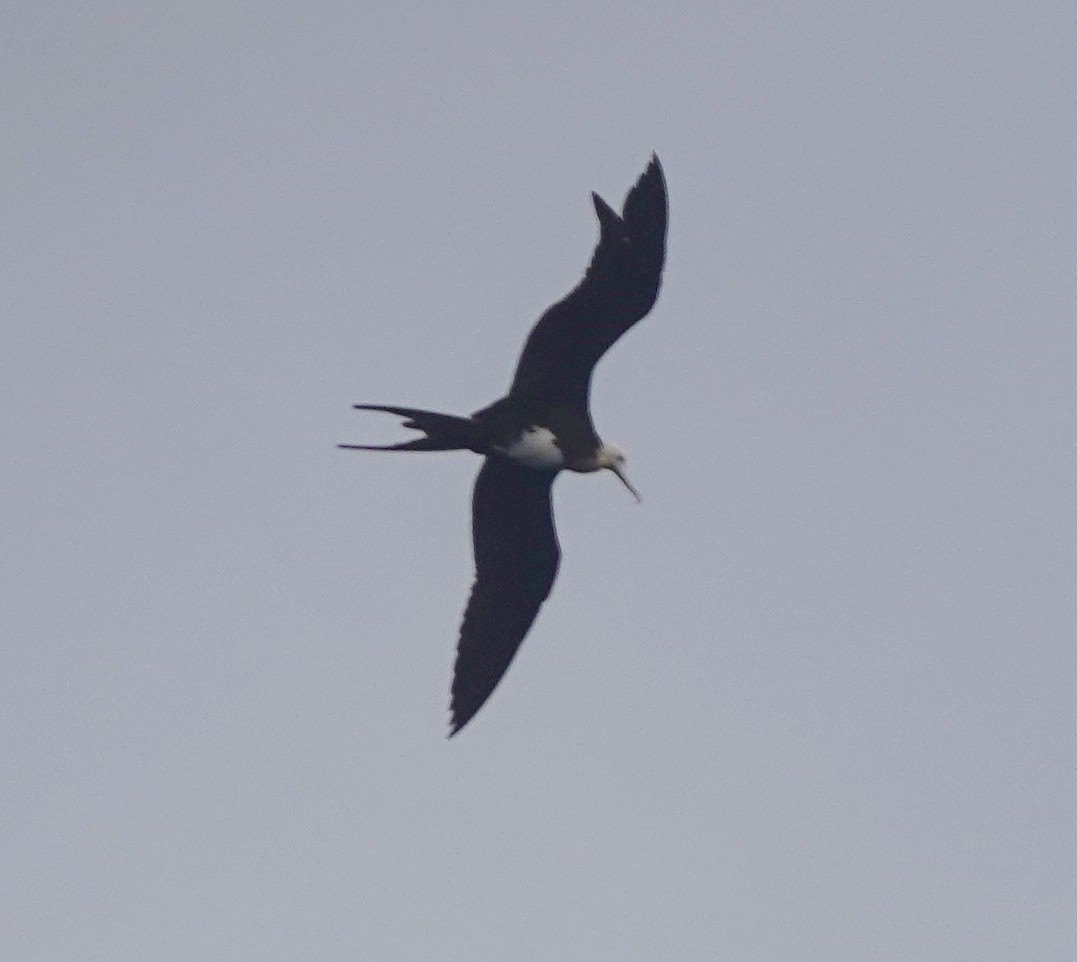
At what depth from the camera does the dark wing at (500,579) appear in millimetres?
14820

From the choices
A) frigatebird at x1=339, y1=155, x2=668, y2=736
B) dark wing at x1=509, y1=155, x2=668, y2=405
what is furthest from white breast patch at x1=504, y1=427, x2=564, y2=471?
dark wing at x1=509, y1=155, x2=668, y2=405

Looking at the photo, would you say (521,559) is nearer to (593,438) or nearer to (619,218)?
(593,438)

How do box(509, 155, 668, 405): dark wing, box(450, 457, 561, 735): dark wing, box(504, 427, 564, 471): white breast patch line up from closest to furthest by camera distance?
1. box(509, 155, 668, 405): dark wing
2. box(504, 427, 564, 471): white breast patch
3. box(450, 457, 561, 735): dark wing

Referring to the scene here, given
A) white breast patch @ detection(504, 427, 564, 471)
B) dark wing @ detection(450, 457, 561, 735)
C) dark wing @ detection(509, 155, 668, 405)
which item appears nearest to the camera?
dark wing @ detection(509, 155, 668, 405)

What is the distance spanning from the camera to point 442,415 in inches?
542

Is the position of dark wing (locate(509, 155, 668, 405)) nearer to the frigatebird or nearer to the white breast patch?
the frigatebird

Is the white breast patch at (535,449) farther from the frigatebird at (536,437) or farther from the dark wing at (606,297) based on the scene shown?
the dark wing at (606,297)

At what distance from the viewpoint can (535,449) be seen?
46.8 ft

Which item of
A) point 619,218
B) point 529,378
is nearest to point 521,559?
point 529,378

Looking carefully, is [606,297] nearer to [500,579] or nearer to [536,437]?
[536,437]

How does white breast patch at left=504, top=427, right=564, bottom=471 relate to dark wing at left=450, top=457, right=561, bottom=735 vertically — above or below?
above

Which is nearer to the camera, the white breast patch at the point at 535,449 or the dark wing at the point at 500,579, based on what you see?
the white breast patch at the point at 535,449

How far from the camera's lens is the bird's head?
14672mm

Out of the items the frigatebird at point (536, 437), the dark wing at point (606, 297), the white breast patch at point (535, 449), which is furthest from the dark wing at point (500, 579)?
the dark wing at point (606, 297)
